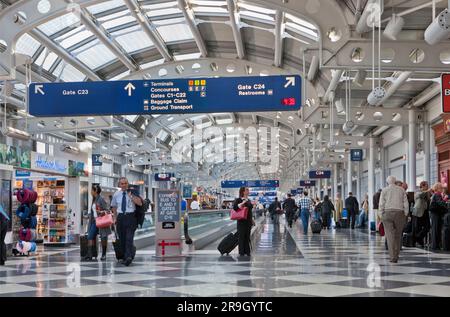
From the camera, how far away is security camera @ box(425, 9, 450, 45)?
8898mm

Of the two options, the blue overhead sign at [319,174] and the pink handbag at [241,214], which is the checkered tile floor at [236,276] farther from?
the blue overhead sign at [319,174]

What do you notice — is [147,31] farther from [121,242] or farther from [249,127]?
[249,127]

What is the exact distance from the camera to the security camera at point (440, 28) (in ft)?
29.2

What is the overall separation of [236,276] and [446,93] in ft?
17.5

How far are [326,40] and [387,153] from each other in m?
18.2

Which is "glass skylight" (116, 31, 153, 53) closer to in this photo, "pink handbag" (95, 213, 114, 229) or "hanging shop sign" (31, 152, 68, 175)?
"hanging shop sign" (31, 152, 68, 175)

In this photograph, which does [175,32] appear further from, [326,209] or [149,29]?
[326,209]

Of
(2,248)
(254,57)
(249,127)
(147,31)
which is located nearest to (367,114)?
(254,57)

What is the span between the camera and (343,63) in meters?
12.5

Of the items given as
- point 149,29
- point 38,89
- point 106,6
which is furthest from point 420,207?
point 106,6

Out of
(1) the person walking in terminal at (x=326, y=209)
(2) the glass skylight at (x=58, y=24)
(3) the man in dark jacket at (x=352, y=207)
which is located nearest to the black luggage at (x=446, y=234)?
(2) the glass skylight at (x=58, y=24)

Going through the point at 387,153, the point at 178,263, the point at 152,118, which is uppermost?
the point at 152,118

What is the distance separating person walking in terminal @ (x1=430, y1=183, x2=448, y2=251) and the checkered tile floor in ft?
4.39

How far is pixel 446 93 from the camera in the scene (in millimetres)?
11055
